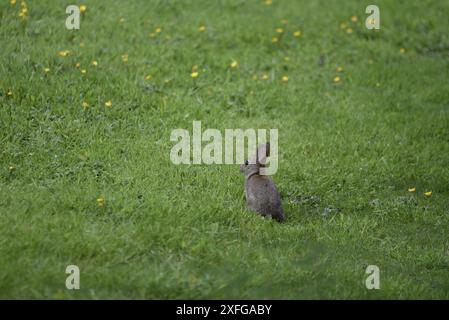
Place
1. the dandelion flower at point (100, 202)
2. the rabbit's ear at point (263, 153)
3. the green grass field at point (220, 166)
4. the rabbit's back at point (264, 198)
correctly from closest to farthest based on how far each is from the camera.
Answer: the green grass field at point (220, 166)
the dandelion flower at point (100, 202)
the rabbit's back at point (264, 198)
the rabbit's ear at point (263, 153)

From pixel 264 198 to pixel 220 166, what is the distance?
1047mm

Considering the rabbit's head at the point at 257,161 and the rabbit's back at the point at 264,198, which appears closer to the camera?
the rabbit's back at the point at 264,198

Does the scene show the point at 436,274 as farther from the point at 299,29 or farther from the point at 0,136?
the point at 299,29

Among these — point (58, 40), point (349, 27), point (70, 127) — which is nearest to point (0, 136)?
point (70, 127)

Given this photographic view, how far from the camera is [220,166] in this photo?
7.14 m

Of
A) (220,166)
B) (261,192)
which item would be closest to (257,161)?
(261,192)

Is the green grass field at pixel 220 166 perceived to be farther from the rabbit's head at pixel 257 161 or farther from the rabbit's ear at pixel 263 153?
the rabbit's ear at pixel 263 153

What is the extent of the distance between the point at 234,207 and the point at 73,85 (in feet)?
9.40

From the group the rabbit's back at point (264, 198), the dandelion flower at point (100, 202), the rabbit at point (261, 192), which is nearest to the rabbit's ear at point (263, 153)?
the rabbit at point (261, 192)

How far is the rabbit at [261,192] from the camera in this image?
20.4ft

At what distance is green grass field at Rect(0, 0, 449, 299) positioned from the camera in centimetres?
543

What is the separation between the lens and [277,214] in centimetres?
629

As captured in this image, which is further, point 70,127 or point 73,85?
point 73,85

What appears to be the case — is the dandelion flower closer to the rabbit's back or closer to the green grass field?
the green grass field
